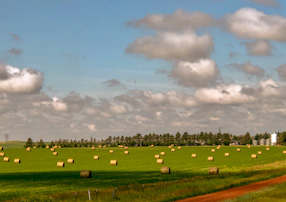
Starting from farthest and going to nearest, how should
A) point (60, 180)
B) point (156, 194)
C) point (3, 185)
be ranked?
point (60, 180) < point (3, 185) < point (156, 194)

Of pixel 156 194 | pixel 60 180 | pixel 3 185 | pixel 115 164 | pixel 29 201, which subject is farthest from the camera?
pixel 115 164

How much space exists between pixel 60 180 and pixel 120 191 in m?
15.0

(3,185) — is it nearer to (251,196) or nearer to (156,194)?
(156,194)

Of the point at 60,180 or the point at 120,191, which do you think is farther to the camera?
the point at 60,180

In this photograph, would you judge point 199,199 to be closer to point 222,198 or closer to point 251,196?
point 222,198

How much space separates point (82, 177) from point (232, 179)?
16353mm

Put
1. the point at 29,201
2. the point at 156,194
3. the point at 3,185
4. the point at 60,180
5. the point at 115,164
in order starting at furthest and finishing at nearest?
the point at 115,164 → the point at 60,180 → the point at 3,185 → the point at 156,194 → the point at 29,201

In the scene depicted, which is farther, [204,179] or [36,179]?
[36,179]

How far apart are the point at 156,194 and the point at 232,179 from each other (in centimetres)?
1443

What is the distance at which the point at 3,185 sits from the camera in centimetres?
4384

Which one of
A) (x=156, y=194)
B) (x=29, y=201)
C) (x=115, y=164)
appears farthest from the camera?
(x=115, y=164)

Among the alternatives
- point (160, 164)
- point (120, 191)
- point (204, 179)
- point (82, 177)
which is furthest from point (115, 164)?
point (120, 191)

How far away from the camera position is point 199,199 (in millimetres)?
32656

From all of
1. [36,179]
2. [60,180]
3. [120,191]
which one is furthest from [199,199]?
[36,179]
